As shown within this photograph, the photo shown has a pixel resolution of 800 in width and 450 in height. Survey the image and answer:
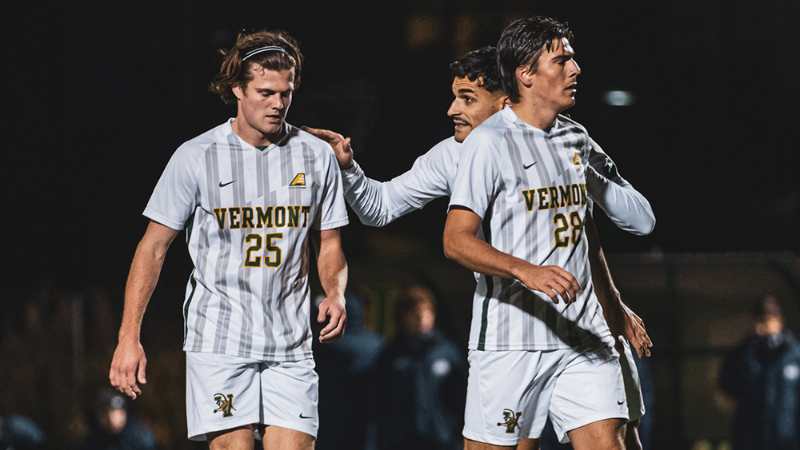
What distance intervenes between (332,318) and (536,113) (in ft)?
3.66

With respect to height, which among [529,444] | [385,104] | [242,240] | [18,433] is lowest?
[18,433]

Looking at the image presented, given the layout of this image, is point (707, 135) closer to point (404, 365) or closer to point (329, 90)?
point (329, 90)

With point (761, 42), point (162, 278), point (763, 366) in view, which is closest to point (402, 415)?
point (763, 366)

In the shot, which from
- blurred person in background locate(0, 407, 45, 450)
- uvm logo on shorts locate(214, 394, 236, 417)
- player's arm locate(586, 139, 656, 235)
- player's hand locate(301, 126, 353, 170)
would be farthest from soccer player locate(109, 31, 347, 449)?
blurred person in background locate(0, 407, 45, 450)

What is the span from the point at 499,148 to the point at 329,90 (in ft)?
46.2

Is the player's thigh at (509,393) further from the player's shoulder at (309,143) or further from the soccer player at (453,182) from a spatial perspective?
the player's shoulder at (309,143)

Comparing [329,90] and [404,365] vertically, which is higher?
[329,90]

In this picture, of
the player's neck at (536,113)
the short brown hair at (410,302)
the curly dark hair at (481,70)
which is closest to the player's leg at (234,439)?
the player's neck at (536,113)

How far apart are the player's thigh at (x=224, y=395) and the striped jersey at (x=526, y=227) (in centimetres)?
88

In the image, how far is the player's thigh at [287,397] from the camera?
11.8 ft

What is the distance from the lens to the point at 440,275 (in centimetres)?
973

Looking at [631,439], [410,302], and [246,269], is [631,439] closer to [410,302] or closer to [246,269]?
[246,269]

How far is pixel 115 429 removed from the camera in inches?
282

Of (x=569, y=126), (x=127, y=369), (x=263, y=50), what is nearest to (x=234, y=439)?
(x=127, y=369)
